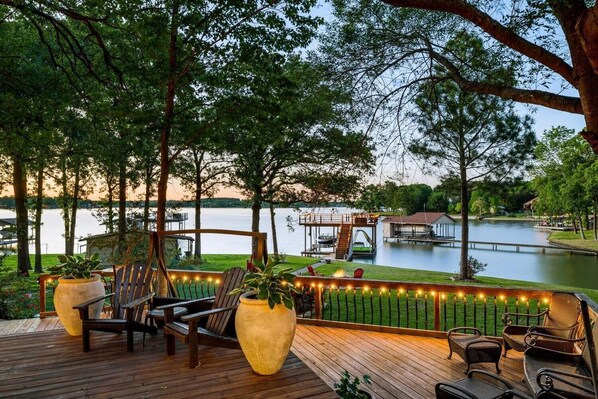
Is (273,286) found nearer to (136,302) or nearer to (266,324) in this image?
(266,324)

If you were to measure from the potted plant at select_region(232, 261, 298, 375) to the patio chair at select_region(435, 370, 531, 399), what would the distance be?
1.27m

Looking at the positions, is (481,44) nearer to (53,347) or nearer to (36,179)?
(53,347)

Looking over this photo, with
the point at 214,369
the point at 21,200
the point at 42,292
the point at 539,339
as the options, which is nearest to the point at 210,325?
the point at 214,369

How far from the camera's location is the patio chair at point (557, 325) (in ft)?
12.9

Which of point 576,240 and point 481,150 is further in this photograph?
point 576,240

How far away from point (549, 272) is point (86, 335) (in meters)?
26.1

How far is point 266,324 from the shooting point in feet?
10.1

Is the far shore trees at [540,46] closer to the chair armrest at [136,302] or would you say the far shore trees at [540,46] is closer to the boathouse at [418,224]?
the chair armrest at [136,302]

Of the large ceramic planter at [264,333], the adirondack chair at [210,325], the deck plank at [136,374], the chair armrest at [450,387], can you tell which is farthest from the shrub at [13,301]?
the chair armrest at [450,387]

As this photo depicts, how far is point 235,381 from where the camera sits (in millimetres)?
3037

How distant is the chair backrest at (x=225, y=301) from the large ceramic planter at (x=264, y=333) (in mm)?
544

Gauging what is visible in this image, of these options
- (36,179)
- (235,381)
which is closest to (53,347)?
(235,381)

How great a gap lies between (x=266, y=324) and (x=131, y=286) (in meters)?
2.27

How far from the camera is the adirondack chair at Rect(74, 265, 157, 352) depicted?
3.89 m
